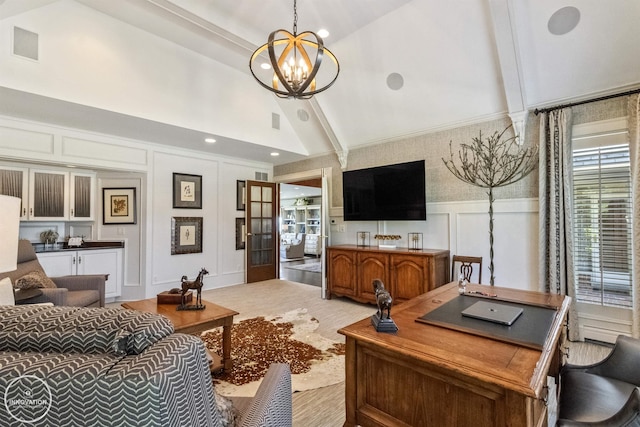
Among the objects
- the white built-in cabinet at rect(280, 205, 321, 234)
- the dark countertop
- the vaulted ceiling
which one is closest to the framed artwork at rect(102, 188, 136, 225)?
the dark countertop

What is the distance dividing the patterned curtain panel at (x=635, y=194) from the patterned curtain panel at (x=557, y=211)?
45cm

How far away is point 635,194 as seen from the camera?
2.83m

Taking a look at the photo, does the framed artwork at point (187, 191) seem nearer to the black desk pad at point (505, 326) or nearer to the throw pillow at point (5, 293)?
the throw pillow at point (5, 293)

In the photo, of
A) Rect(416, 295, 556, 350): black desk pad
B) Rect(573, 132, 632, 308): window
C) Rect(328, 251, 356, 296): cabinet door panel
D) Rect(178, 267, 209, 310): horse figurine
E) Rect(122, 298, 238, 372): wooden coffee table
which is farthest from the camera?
Rect(328, 251, 356, 296): cabinet door panel

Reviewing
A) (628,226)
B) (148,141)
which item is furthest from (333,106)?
(628,226)

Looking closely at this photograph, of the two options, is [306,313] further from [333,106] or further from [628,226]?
[628,226]

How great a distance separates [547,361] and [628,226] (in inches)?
111

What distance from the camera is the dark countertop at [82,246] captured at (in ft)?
14.4

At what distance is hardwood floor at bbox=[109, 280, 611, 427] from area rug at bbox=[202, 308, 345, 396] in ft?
0.45

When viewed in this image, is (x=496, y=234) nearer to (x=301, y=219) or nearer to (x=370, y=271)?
(x=370, y=271)

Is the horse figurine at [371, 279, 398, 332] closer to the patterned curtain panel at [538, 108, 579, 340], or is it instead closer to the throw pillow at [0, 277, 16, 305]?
the throw pillow at [0, 277, 16, 305]

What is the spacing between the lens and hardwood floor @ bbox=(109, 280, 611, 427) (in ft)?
6.68

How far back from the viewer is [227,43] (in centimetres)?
356

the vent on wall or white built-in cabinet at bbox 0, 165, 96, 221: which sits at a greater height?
the vent on wall
